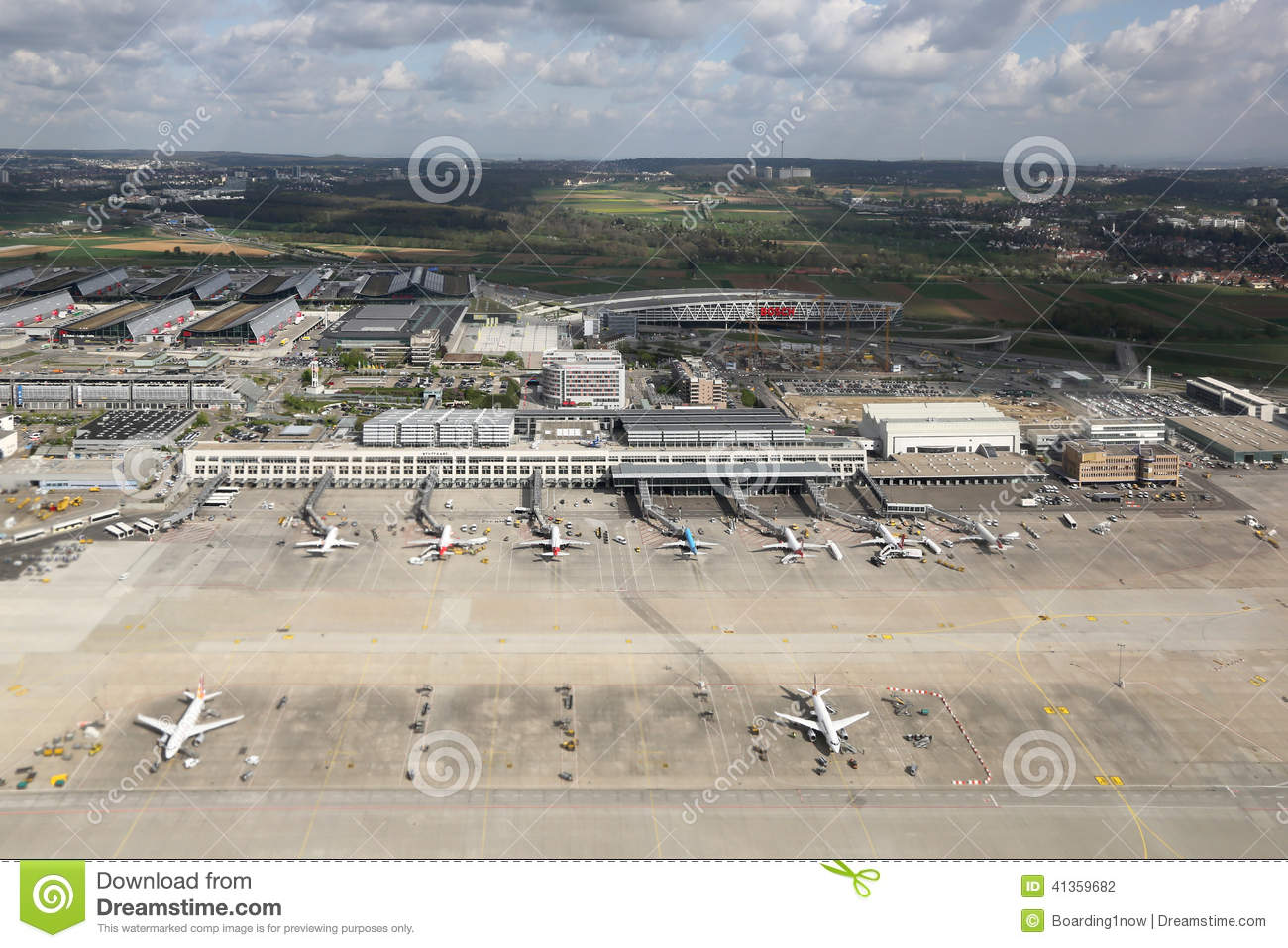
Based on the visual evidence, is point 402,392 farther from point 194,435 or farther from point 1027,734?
point 1027,734

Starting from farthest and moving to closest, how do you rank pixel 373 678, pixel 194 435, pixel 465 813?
pixel 194 435
pixel 373 678
pixel 465 813

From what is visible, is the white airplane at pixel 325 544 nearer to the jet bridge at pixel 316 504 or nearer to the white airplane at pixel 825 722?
the jet bridge at pixel 316 504

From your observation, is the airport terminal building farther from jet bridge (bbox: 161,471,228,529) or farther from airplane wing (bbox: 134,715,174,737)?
airplane wing (bbox: 134,715,174,737)

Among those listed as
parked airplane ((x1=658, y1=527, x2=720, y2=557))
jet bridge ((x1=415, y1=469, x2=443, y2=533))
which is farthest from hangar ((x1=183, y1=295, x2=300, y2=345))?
parked airplane ((x1=658, y1=527, x2=720, y2=557))

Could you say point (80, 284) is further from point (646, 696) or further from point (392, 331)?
Answer: point (646, 696)

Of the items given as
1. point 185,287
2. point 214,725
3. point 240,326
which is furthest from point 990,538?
point 185,287

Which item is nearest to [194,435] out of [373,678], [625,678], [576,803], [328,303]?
[373,678]

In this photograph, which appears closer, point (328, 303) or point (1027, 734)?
point (1027, 734)
